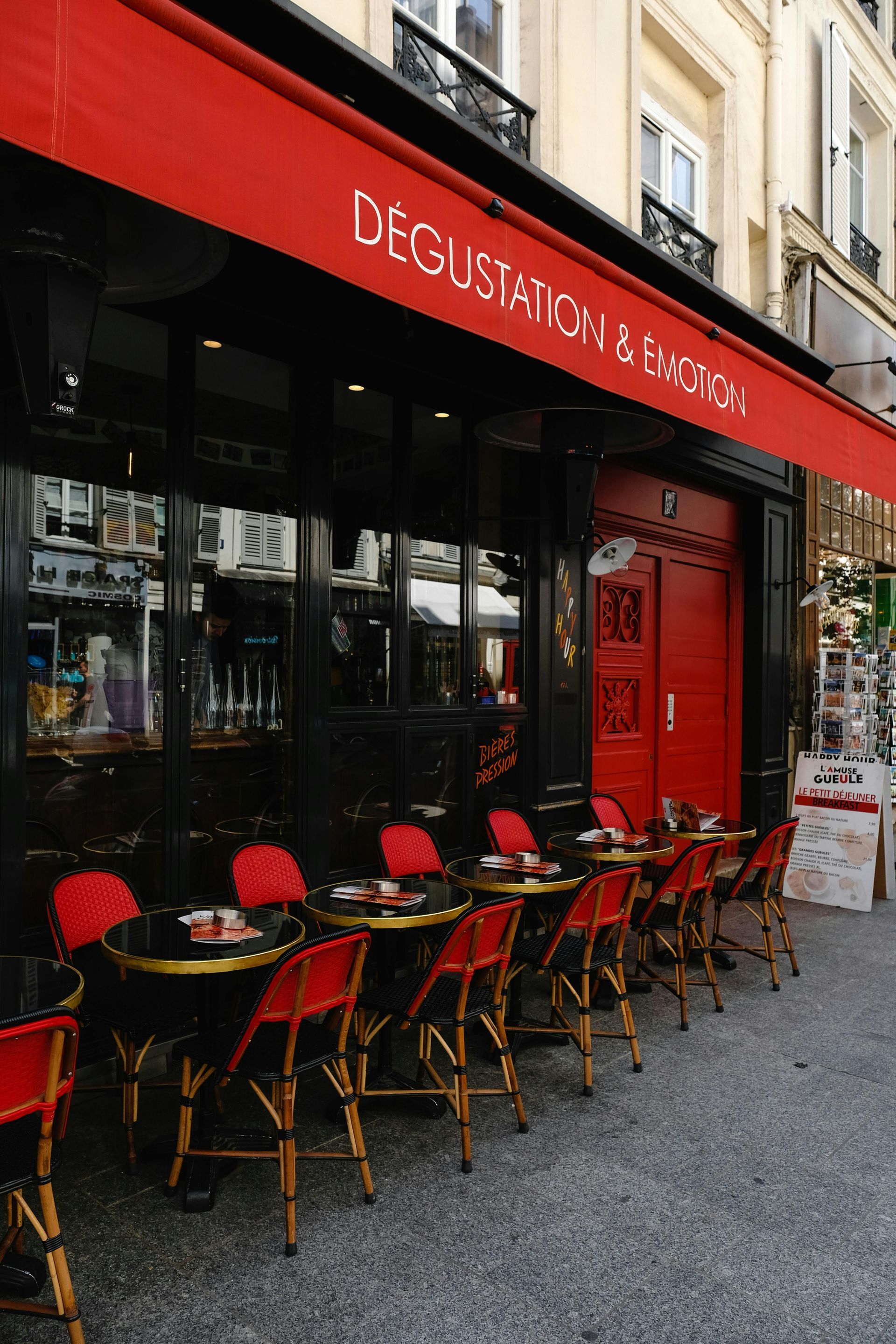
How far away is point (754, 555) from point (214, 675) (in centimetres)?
590

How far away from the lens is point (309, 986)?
3.05 metres

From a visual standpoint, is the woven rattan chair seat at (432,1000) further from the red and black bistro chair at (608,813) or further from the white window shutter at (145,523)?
the red and black bistro chair at (608,813)

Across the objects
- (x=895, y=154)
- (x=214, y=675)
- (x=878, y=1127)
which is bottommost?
(x=878, y=1127)

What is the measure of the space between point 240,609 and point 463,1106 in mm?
2559

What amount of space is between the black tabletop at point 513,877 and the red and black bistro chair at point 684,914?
57 cm

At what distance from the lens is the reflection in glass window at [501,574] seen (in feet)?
19.6

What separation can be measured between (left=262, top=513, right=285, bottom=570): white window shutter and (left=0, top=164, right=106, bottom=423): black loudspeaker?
175 centimetres

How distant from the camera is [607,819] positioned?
628 centimetres

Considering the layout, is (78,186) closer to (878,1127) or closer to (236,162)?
(236,162)

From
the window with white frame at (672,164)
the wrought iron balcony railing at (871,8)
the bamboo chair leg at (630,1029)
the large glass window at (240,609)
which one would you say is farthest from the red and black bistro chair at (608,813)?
the wrought iron balcony railing at (871,8)

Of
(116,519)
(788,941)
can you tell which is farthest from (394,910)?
(788,941)

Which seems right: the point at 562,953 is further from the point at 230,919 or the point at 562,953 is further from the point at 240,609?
the point at 240,609

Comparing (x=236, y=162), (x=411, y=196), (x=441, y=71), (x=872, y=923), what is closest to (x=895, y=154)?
(x=441, y=71)

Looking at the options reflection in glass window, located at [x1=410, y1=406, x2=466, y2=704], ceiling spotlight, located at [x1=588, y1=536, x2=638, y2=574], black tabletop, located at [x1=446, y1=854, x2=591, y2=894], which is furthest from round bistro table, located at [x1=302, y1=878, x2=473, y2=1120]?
ceiling spotlight, located at [x1=588, y1=536, x2=638, y2=574]
